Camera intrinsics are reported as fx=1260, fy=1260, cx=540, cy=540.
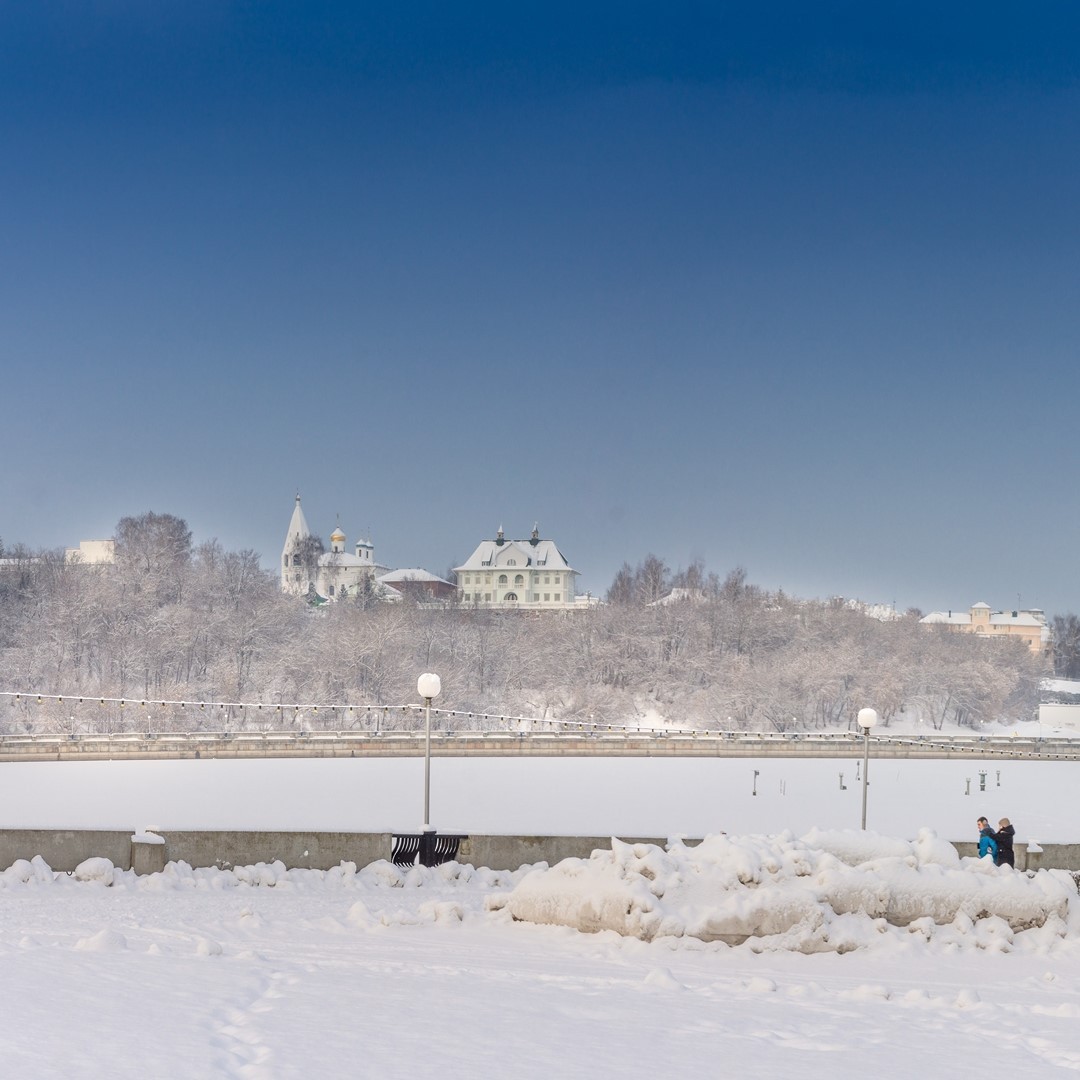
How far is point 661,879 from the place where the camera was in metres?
12.8

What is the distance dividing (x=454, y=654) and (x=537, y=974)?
3537 inches

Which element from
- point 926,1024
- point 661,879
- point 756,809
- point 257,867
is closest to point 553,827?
point 756,809

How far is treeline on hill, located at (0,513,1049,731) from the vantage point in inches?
3423

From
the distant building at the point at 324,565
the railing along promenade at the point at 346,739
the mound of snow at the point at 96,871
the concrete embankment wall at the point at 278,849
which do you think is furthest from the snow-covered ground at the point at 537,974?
the distant building at the point at 324,565

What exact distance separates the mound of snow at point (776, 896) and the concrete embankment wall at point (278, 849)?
97.1 inches

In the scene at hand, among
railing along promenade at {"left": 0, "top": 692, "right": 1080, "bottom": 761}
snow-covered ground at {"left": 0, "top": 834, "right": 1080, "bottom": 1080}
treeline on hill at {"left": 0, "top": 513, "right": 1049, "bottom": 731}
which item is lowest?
railing along promenade at {"left": 0, "top": 692, "right": 1080, "bottom": 761}

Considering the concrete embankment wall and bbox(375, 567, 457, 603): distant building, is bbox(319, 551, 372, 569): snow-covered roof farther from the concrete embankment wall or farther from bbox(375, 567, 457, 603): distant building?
the concrete embankment wall

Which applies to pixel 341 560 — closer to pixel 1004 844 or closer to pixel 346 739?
pixel 346 739

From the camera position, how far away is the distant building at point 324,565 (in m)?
163

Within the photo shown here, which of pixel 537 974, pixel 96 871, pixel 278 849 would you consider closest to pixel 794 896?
pixel 537 974

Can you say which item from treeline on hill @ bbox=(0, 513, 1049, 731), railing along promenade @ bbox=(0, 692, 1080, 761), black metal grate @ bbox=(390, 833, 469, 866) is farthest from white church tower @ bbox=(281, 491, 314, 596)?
black metal grate @ bbox=(390, 833, 469, 866)

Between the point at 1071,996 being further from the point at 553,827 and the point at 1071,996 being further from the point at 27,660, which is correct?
the point at 27,660

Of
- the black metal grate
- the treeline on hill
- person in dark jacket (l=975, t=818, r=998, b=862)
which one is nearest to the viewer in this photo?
person in dark jacket (l=975, t=818, r=998, b=862)

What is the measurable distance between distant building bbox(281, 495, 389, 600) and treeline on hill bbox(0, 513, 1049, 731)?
48241 mm
